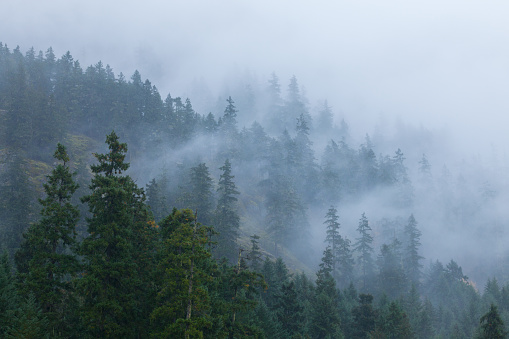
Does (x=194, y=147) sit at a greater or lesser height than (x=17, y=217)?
greater

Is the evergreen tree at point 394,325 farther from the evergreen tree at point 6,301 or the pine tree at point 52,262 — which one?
the evergreen tree at point 6,301

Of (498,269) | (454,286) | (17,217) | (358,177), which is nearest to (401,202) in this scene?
(358,177)

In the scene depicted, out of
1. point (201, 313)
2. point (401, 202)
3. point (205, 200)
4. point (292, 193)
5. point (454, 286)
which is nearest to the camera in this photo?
point (201, 313)

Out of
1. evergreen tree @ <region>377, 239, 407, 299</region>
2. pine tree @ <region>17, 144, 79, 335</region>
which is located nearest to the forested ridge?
pine tree @ <region>17, 144, 79, 335</region>

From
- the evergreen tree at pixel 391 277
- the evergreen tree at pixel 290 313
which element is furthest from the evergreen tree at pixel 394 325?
the evergreen tree at pixel 391 277

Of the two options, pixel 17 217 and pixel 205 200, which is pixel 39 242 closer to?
pixel 17 217

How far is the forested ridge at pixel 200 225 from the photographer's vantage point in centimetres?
2111

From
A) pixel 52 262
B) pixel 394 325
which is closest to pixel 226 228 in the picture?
pixel 394 325

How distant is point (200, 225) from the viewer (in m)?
24.7

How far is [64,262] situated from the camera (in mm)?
21594

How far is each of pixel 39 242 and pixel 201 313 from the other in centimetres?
1047

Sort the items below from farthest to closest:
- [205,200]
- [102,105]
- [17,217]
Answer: [102,105] < [205,200] < [17,217]

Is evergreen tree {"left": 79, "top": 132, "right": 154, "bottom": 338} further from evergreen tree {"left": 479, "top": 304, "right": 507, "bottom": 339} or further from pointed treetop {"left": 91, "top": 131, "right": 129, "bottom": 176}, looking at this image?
evergreen tree {"left": 479, "top": 304, "right": 507, "bottom": 339}

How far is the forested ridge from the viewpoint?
2111 centimetres
